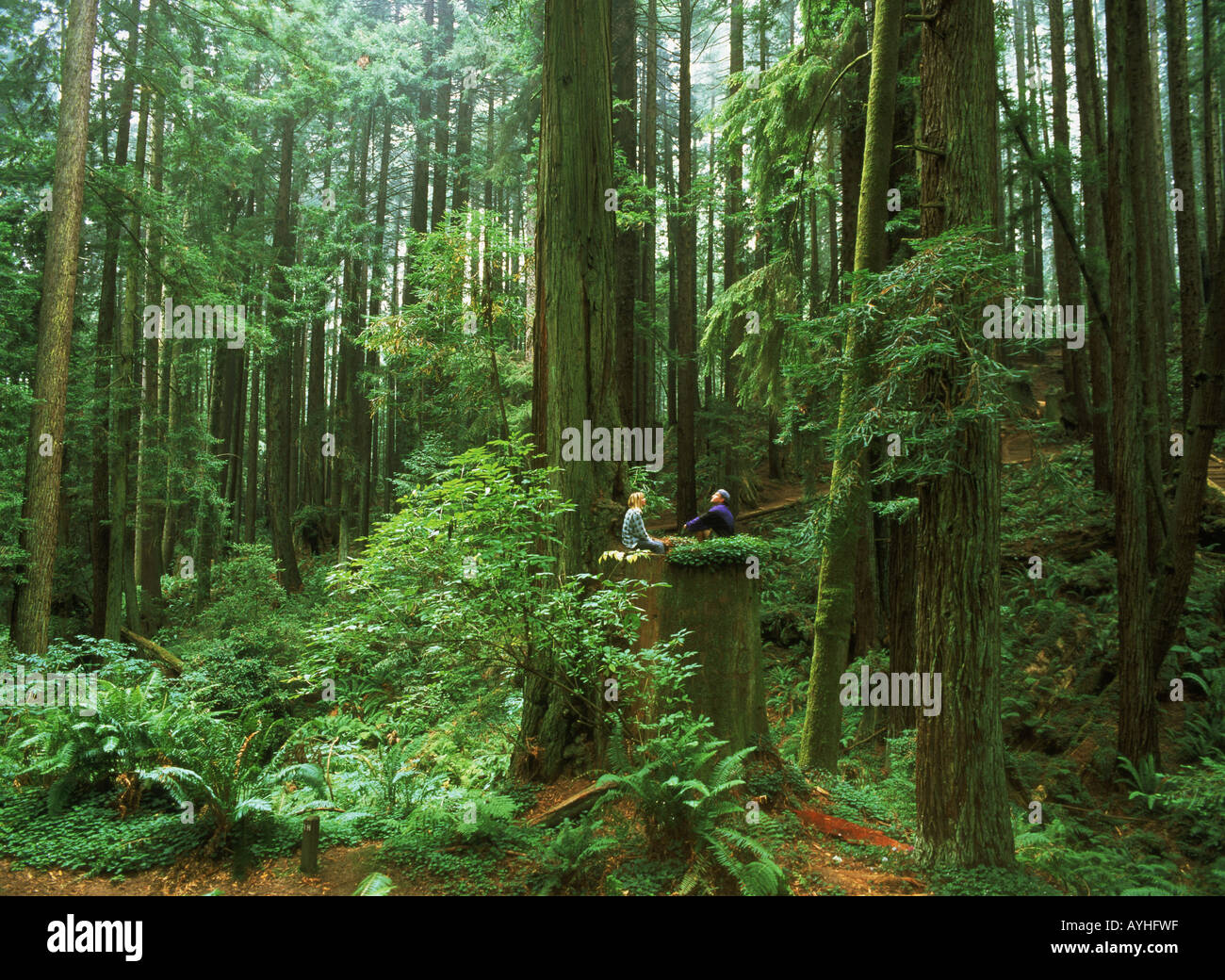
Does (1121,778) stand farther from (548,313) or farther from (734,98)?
(734,98)

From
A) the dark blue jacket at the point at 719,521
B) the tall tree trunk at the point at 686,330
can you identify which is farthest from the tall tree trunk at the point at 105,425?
the dark blue jacket at the point at 719,521

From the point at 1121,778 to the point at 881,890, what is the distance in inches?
218

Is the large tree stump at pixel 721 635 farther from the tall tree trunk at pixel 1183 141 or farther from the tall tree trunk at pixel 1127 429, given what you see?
the tall tree trunk at pixel 1183 141

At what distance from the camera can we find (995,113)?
5.15m

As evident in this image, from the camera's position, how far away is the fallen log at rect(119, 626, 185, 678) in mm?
12617

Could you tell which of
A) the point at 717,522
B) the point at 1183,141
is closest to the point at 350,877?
the point at 717,522

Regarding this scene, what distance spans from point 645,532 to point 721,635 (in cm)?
119

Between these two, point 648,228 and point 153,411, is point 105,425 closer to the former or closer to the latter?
point 153,411

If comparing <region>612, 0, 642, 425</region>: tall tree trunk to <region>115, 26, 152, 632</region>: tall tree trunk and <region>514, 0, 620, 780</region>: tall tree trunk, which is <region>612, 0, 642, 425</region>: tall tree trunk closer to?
<region>514, 0, 620, 780</region>: tall tree trunk

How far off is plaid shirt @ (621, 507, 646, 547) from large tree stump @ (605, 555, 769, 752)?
60 cm

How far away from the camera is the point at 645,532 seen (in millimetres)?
6020

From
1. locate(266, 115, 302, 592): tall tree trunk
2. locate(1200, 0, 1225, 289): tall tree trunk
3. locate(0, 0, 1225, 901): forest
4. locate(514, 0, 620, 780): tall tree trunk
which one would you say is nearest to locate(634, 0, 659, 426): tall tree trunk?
locate(0, 0, 1225, 901): forest

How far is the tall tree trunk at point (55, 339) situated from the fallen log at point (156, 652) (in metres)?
3.51

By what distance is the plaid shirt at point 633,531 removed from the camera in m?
6.03
